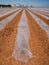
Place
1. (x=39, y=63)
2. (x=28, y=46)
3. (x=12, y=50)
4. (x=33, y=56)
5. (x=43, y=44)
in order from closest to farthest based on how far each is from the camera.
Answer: (x=39, y=63) < (x=33, y=56) < (x=12, y=50) < (x=28, y=46) < (x=43, y=44)

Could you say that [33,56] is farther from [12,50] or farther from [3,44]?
[3,44]

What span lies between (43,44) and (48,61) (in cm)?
207

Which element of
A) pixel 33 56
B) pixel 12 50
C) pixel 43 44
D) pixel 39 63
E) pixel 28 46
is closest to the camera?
pixel 39 63

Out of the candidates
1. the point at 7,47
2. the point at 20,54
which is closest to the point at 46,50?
the point at 20,54

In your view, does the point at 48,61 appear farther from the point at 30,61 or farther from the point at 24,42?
the point at 24,42

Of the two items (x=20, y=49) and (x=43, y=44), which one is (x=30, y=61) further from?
(x=43, y=44)

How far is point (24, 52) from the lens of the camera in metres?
6.51

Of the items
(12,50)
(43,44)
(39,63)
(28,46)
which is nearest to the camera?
(39,63)

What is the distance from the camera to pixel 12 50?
6758mm

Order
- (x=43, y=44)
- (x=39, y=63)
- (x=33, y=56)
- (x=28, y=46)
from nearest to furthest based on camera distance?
(x=39, y=63), (x=33, y=56), (x=28, y=46), (x=43, y=44)

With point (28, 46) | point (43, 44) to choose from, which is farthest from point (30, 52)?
point (43, 44)

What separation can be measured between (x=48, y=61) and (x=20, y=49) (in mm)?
1578

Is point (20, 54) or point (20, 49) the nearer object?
point (20, 54)

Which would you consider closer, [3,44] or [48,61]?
[48,61]
